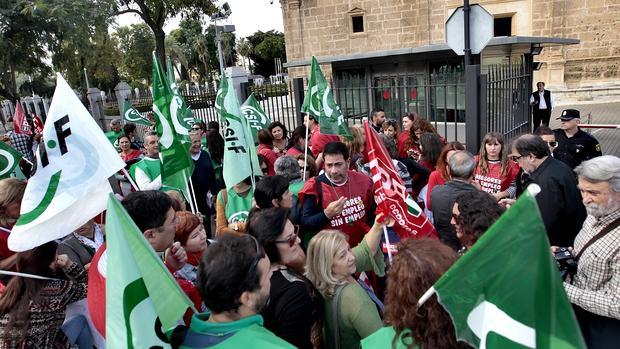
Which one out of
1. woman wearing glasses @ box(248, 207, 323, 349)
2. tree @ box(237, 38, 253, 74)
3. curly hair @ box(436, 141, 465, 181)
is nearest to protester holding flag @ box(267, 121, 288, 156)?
curly hair @ box(436, 141, 465, 181)

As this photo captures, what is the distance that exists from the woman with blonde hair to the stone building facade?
1682 centimetres

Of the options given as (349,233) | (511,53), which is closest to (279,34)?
(511,53)

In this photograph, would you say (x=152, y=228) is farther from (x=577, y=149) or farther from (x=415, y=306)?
(x=577, y=149)

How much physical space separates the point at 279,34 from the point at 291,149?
214 feet

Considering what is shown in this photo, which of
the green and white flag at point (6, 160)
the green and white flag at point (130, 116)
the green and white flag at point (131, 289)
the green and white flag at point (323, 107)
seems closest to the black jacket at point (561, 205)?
the green and white flag at point (323, 107)

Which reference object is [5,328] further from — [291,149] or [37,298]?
[291,149]

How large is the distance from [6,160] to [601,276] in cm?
475

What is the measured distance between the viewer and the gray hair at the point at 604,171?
7.88ft

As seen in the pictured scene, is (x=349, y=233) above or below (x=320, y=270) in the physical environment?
below

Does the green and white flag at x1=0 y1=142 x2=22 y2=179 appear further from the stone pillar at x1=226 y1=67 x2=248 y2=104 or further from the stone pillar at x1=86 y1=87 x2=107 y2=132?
the stone pillar at x1=86 y1=87 x2=107 y2=132

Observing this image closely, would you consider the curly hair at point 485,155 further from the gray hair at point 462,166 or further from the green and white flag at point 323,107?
the green and white flag at point 323,107

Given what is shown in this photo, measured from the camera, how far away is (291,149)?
244 inches

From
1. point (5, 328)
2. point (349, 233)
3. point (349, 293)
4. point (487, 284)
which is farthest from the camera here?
point (349, 233)

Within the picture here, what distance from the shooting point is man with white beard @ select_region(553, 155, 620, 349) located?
226cm
